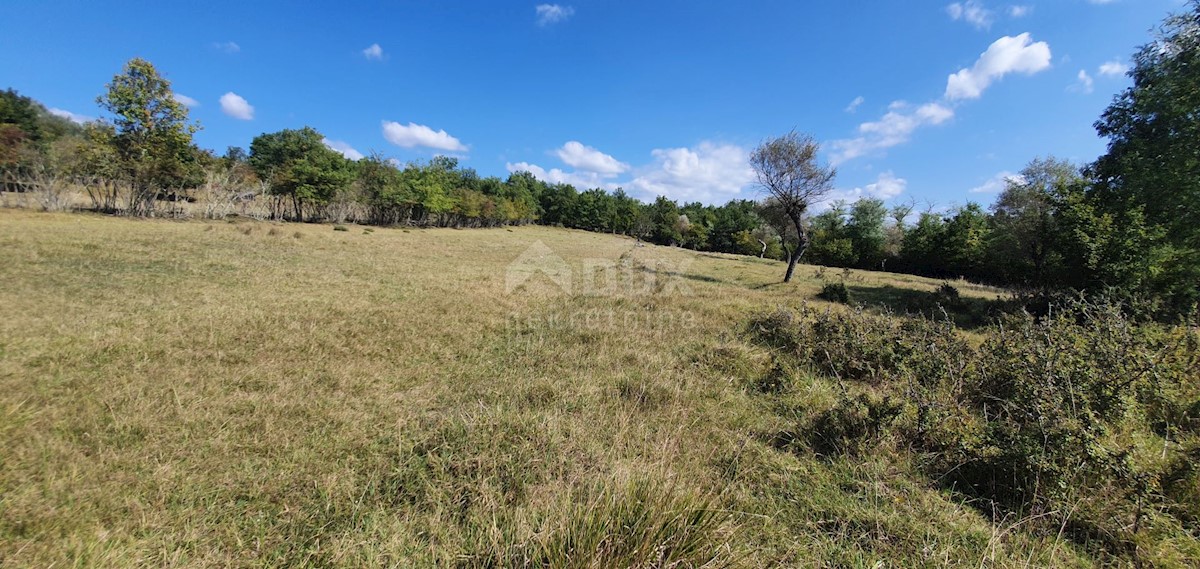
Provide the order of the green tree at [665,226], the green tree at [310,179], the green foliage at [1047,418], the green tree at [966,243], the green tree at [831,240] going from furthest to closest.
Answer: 1. the green tree at [665,226]
2. the green tree at [831,240]
3. the green tree at [310,179]
4. the green tree at [966,243]
5. the green foliage at [1047,418]

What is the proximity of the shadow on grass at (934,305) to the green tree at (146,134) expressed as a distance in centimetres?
4459

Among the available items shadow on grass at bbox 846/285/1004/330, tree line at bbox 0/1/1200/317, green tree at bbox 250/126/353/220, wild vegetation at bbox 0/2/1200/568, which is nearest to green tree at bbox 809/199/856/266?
tree line at bbox 0/1/1200/317

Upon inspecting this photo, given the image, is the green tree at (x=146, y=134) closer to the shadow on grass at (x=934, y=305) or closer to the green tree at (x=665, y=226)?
the shadow on grass at (x=934, y=305)

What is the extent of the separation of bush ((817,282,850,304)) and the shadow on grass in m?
0.26

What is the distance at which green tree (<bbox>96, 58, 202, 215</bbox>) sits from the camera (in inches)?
1053

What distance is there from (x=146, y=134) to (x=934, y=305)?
48380 millimetres

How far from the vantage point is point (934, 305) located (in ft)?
45.9

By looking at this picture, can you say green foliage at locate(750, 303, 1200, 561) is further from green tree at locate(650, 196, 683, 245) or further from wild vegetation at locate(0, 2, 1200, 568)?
green tree at locate(650, 196, 683, 245)

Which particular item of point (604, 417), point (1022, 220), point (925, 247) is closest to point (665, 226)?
point (925, 247)

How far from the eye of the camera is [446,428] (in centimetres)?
436

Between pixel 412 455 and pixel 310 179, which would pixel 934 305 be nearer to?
pixel 412 455

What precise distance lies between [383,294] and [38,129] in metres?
69.1

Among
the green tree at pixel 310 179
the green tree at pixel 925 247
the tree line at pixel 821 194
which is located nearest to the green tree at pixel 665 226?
the tree line at pixel 821 194

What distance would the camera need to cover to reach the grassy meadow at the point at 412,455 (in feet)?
8.98
